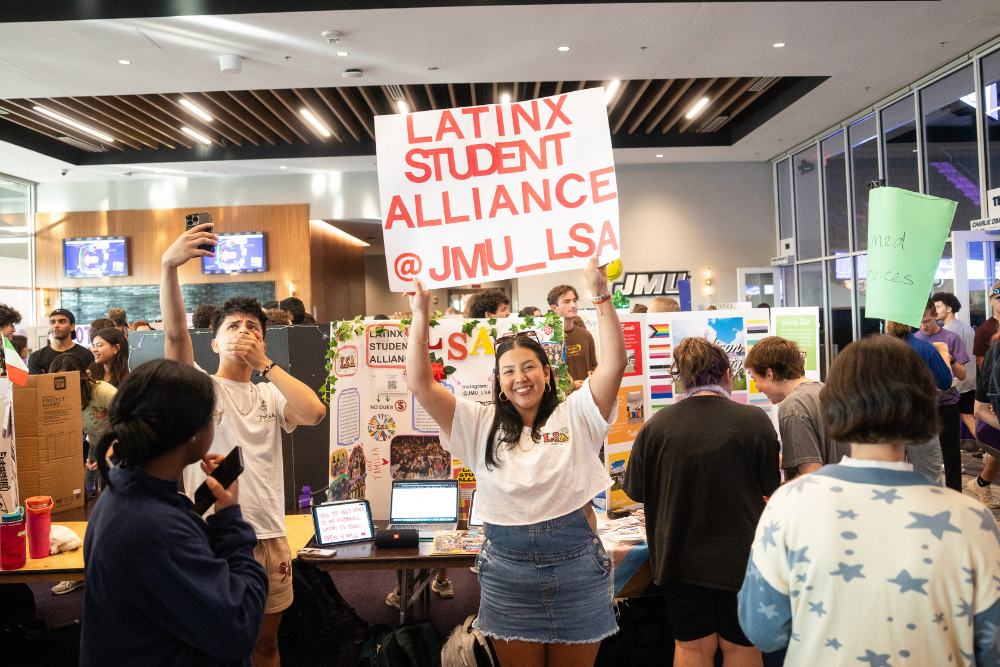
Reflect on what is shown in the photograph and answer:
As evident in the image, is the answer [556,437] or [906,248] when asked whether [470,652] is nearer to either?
[556,437]

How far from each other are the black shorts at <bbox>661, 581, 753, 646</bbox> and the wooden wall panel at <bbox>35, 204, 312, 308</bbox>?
10166mm

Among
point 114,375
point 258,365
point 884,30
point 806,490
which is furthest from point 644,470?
point 884,30

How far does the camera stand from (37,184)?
11977mm

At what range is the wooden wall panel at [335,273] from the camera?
472 inches

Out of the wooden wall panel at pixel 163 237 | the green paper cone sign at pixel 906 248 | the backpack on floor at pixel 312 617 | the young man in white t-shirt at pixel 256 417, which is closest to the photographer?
the young man in white t-shirt at pixel 256 417

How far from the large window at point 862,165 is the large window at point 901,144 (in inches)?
9.9

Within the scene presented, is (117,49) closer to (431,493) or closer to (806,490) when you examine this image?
(431,493)

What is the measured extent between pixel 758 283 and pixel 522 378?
11.2 metres

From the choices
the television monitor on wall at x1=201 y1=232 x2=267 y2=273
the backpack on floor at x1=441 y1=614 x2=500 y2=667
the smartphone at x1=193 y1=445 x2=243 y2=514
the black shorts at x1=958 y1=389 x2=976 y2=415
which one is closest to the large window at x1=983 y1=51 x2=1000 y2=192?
the black shorts at x1=958 y1=389 x2=976 y2=415

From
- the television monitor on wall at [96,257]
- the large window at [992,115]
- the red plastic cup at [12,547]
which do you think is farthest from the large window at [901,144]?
the television monitor on wall at [96,257]

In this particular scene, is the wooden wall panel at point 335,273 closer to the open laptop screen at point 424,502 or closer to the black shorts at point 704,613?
the open laptop screen at point 424,502

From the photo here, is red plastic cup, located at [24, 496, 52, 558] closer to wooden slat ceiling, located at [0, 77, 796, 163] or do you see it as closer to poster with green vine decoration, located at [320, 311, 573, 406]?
poster with green vine decoration, located at [320, 311, 573, 406]

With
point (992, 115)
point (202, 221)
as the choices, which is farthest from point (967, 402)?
point (202, 221)

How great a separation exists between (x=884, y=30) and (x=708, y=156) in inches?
204
